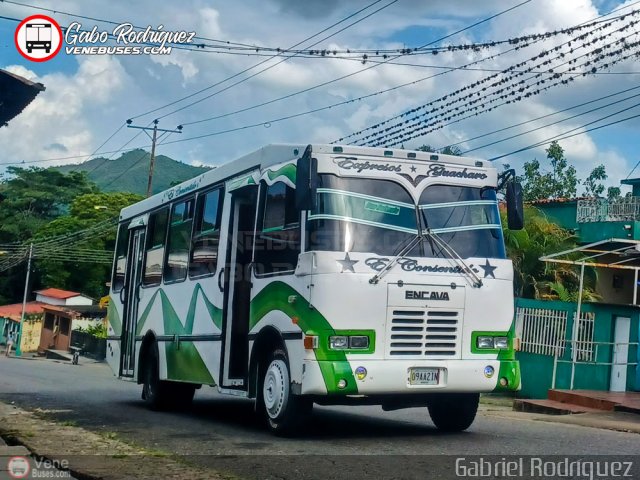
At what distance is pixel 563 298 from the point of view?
878 inches

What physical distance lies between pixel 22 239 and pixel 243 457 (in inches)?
2639

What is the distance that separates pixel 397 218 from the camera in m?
9.73

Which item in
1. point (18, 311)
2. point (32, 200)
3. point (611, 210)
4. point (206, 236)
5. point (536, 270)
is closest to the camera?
point (206, 236)

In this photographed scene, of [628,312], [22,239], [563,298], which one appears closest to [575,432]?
[628,312]

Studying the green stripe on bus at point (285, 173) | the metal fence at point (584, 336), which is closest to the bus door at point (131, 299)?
the green stripe on bus at point (285, 173)

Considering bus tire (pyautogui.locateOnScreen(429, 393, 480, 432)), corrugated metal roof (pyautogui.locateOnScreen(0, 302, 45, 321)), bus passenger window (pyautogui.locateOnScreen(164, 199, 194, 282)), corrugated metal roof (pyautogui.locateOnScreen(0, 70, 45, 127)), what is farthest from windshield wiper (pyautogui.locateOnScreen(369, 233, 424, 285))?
corrugated metal roof (pyautogui.locateOnScreen(0, 302, 45, 321))

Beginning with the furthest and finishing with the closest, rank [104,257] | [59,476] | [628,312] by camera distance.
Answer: [104,257] < [628,312] < [59,476]

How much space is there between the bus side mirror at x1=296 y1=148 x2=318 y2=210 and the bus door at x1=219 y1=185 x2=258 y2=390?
1624mm

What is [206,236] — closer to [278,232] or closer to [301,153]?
[278,232]

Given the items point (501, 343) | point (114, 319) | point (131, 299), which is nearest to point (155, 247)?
point (131, 299)

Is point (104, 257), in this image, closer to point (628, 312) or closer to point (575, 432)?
point (628, 312)

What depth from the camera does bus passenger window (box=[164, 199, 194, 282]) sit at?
42.8ft

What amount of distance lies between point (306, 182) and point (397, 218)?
1.14 metres

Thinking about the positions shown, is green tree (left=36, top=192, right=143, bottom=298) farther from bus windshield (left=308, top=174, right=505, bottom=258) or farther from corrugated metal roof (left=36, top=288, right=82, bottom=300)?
bus windshield (left=308, top=174, right=505, bottom=258)
